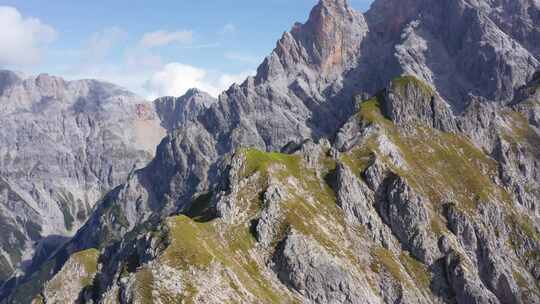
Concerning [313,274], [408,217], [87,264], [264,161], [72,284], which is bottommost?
[313,274]

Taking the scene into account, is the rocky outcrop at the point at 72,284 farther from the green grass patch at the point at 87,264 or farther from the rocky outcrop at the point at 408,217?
the rocky outcrop at the point at 408,217

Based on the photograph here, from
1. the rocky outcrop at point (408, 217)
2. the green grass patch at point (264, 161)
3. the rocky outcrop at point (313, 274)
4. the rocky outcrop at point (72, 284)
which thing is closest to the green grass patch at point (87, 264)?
the rocky outcrop at point (72, 284)

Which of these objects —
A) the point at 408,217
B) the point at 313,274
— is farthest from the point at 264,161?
the point at 408,217

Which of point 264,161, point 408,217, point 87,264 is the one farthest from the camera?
point 87,264

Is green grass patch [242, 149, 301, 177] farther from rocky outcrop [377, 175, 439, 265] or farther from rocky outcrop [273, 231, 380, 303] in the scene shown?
rocky outcrop [377, 175, 439, 265]

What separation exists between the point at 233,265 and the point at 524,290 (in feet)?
335

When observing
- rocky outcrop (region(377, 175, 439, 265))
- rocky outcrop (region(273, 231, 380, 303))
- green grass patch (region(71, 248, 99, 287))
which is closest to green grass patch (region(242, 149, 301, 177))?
rocky outcrop (region(273, 231, 380, 303))

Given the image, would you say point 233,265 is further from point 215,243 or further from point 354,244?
point 354,244

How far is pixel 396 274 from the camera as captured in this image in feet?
563

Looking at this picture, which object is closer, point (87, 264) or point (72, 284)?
point (72, 284)

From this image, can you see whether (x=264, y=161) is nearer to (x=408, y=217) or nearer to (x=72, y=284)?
(x=408, y=217)

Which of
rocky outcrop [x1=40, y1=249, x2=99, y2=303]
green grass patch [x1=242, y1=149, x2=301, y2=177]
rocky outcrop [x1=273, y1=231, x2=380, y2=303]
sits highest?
green grass patch [x1=242, y1=149, x2=301, y2=177]

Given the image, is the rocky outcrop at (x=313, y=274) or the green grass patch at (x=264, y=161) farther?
the green grass patch at (x=264, y=161)

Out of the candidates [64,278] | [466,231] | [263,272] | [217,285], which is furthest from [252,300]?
[466,231]
